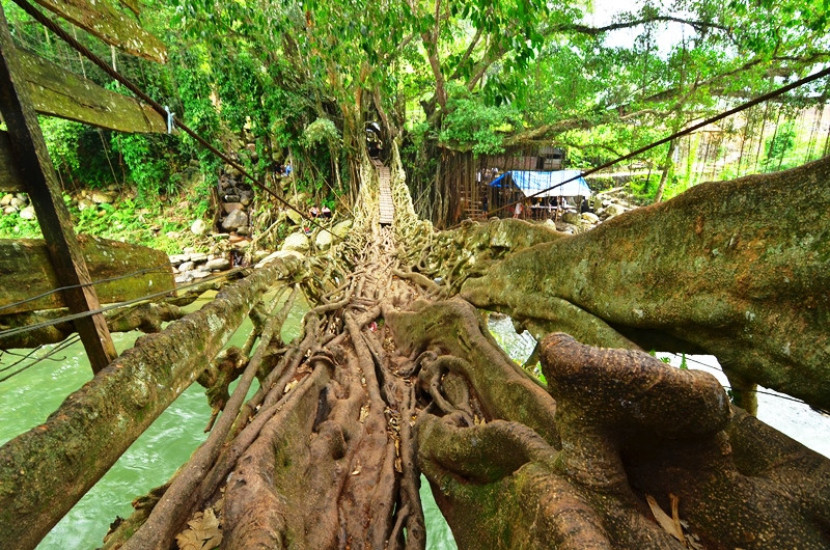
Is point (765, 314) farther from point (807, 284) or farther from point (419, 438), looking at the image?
point (419, 438)

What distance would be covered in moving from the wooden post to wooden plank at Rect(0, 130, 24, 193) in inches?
0.5

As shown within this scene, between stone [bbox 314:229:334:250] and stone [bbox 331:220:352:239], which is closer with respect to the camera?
stone [bbox 314:229:334:250]

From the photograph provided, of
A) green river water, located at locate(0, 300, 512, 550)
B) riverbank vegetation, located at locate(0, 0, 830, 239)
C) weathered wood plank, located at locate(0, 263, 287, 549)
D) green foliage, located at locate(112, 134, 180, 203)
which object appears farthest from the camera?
green foliage, located at locate(112, 134, 180, 203)

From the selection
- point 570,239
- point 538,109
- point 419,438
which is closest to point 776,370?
point 570,239

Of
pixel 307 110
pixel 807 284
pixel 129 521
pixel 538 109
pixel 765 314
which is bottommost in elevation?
pixel 129 521

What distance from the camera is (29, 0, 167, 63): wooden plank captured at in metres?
1.32

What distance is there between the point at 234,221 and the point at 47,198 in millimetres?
10986

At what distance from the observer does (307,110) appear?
1047cm

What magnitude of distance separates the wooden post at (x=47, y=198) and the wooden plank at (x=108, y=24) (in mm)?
240

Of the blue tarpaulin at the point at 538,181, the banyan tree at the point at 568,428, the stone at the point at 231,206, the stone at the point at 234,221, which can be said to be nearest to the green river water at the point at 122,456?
the banyan tree at the point at 568,428

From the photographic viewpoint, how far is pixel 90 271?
1.50m

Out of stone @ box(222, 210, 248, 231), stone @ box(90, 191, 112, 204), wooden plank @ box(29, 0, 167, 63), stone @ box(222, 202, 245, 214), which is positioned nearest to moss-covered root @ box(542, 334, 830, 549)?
wooden plank @ box(29, 0, 167, 63)

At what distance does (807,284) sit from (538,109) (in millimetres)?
8499

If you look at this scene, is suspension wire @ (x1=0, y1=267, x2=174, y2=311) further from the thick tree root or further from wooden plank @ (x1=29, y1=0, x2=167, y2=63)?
the thick tree root
